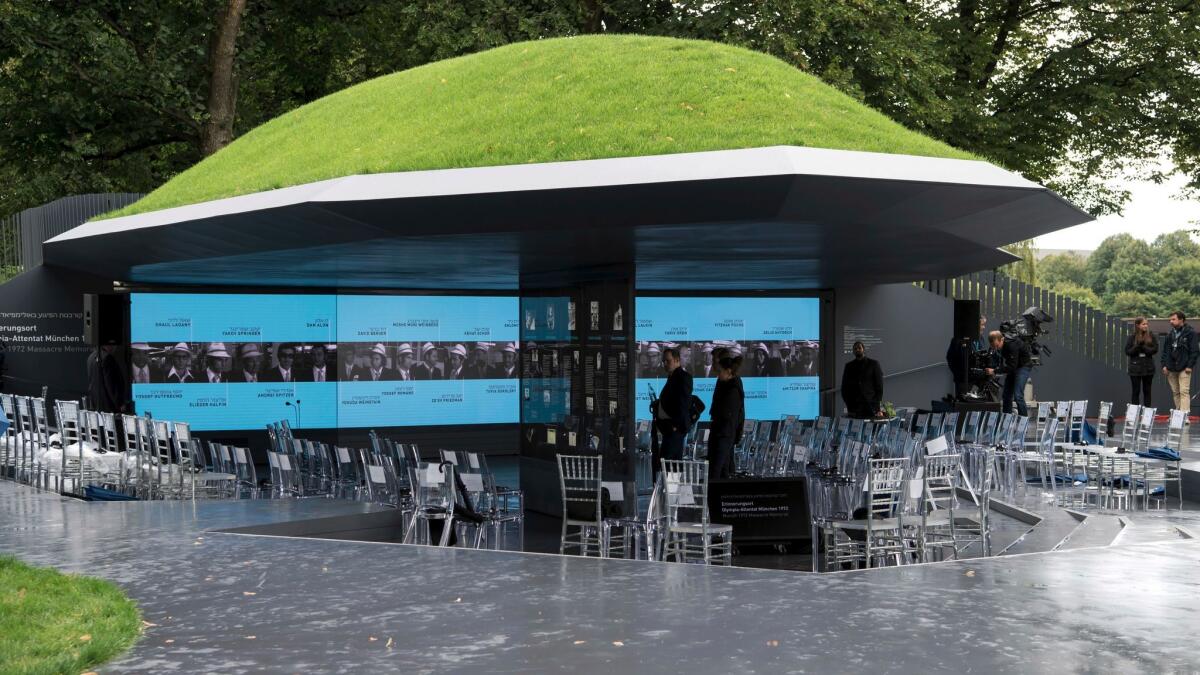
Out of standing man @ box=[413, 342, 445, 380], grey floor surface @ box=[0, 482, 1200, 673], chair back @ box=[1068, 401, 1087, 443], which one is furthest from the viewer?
standing man @ box=[413, 342, 445, 380]

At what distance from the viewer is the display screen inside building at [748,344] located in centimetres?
2091

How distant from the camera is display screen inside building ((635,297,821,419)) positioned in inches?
823

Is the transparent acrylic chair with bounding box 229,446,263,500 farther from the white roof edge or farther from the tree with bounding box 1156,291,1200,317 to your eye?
the tree with bounding box 1156,291,1200,317

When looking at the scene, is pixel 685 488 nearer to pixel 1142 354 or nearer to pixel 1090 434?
pixel 1090 434

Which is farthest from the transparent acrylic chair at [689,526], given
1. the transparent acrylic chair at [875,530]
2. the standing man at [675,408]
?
the standing man at [675,408]

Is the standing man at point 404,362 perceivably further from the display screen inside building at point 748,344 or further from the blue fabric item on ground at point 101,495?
the blue fabric item on ground at point 101,495

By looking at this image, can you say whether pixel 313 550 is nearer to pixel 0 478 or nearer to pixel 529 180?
pixel 529 180

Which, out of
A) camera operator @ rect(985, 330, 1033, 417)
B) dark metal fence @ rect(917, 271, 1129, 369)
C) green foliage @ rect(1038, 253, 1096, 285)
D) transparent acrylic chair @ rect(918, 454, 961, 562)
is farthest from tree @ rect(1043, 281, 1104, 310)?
transparent acrylic chair @ rect(918, 454, 961, 562)

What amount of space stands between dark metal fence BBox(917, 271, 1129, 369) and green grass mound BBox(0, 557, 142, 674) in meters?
20.1

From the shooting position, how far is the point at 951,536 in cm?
1084

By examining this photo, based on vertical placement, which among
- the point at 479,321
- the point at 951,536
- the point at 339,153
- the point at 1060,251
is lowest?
the point at 951,536

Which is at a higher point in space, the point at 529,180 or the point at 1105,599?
the point at 529,180

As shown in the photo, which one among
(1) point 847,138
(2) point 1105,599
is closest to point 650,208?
(1) point 847,138

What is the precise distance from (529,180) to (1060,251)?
99.1 meters
